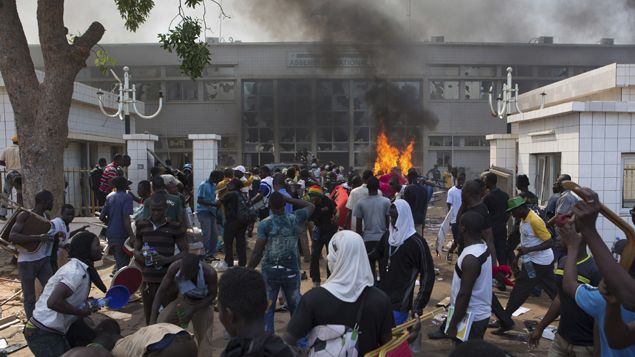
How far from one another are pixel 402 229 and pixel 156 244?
2.36 metres

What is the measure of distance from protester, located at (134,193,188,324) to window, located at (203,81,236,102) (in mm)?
29583

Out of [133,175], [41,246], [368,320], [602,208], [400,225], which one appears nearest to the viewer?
[602,208]

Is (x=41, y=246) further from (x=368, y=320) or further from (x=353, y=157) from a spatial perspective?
(x=353, y=157)

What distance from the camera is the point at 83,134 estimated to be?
14609 millimetres

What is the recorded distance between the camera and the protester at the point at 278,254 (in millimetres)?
4996

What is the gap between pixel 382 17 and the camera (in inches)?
1118

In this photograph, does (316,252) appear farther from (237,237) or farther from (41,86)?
(41,86)

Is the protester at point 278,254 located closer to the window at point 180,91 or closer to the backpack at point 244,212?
the backpack at point 244,212

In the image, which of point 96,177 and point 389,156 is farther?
point 389,156

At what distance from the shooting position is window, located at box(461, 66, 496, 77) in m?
34.1

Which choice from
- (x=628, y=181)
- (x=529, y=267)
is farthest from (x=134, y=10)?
(x=628, y=181)

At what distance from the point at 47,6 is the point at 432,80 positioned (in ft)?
97.3

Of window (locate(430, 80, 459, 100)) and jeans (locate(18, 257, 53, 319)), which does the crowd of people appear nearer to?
jeans (locate(18, 257, 53, 319))

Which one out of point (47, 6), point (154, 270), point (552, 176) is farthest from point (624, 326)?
point (552, 176)
